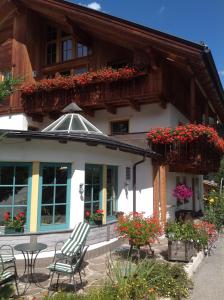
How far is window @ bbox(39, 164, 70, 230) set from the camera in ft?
26.5

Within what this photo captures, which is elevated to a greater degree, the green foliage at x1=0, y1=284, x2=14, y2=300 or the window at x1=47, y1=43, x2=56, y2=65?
the window at x1=47, y1=43, x2=56, y2=65

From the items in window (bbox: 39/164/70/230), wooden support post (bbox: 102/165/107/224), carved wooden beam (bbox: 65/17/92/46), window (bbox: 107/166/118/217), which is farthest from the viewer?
carved wooden beam (bbox: 65/17/92/46)

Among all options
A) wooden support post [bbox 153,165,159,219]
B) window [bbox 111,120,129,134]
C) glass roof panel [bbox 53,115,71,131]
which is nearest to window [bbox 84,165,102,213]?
glass roof panel [bbox 53,115,71,131]

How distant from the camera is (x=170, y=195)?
13.0 metres

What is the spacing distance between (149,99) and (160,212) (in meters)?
4.38

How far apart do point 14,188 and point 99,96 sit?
21.9 feet

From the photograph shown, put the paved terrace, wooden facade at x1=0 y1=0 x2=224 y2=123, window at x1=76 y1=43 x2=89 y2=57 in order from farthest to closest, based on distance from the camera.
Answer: window at x1=76 y1=43 x2=89 y2=57 < wooden facade at x1=0 y1=0 x2=224 y2=123 < the paved terrace

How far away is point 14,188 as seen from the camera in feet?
25.7

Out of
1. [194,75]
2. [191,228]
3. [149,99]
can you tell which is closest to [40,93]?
[149,99]

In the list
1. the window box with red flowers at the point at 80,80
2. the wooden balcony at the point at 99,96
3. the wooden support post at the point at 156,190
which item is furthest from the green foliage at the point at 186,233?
the window box with red flowers at the point at 80,80

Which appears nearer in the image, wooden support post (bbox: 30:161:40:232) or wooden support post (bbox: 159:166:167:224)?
wooden support post (bbox: 30:161:40:232)

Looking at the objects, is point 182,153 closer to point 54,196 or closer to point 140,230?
point 140,230

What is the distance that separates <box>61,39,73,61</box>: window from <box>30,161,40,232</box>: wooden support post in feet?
30.3

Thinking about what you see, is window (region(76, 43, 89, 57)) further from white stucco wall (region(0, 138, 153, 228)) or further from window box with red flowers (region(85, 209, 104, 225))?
window box with red flowers (region(85, 209, 104, 225))
